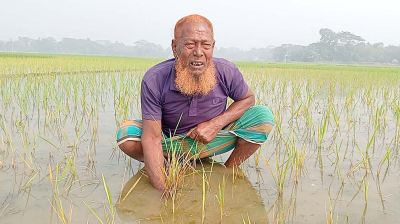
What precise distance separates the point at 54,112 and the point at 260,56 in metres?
133

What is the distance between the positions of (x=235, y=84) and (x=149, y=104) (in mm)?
510

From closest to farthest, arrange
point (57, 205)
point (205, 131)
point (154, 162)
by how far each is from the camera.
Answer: point (57, 205), point (154, 162), point (205, 131)

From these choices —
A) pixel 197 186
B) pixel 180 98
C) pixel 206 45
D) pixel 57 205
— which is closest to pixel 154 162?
pixel 197 186

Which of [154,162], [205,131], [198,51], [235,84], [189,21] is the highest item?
[189,21]

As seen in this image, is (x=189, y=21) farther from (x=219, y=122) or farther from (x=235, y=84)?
(x=219, y=122)

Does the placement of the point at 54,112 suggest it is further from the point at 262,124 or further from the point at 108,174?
the point at 262,124

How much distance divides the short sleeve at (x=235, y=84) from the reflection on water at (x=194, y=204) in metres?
0.48

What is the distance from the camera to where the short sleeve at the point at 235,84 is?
211 centimetres

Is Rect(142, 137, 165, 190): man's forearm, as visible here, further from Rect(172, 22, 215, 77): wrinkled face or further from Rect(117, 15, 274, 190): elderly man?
Rect(172, 22, 215, 77): wrinkled face

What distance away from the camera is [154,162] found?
1.85 metres

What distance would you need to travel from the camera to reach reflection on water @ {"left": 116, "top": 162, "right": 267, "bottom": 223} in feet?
4.97

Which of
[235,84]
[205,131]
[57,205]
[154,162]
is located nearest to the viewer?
[57,205]

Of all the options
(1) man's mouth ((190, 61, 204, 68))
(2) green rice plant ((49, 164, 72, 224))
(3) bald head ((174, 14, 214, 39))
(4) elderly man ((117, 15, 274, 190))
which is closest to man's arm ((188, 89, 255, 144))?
(4) elderly man ((117, 15, 274, 190))

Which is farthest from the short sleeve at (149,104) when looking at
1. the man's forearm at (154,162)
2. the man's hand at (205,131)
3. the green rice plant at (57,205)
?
the green rice plant at (57,205)
